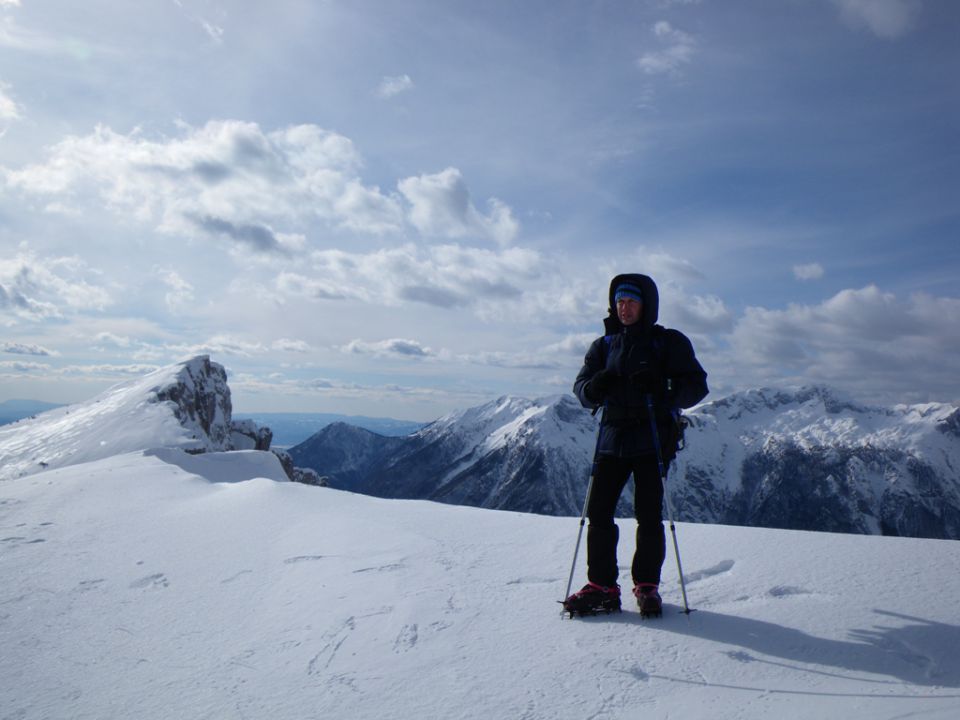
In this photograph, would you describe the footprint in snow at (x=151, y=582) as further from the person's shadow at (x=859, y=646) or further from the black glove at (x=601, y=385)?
the person's shadow at (x=859, y=646)

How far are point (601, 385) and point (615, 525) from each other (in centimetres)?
138

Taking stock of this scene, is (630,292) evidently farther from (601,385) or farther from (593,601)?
(593,601)

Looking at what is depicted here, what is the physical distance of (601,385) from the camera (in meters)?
5.66

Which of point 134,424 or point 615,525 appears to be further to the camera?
point 134,424

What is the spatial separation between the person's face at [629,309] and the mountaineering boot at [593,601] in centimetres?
263

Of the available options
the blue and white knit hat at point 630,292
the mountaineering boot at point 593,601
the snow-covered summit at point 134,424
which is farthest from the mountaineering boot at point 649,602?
the snow-covered summit at point 134,424

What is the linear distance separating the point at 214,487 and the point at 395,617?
741 cm

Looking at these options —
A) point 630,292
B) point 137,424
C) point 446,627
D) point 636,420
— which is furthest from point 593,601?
point 137,424

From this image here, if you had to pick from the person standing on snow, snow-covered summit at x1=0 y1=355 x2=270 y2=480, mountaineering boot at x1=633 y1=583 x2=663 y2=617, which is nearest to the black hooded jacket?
the person standing on snow

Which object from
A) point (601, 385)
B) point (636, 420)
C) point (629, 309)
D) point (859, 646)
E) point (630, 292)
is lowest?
point (859, 646)

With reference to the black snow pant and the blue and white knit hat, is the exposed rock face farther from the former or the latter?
the blue and white knit hat

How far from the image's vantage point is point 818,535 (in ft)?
22.6

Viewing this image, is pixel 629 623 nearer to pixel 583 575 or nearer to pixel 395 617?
pixel 583 575

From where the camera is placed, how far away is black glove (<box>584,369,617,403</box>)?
18.5ft
